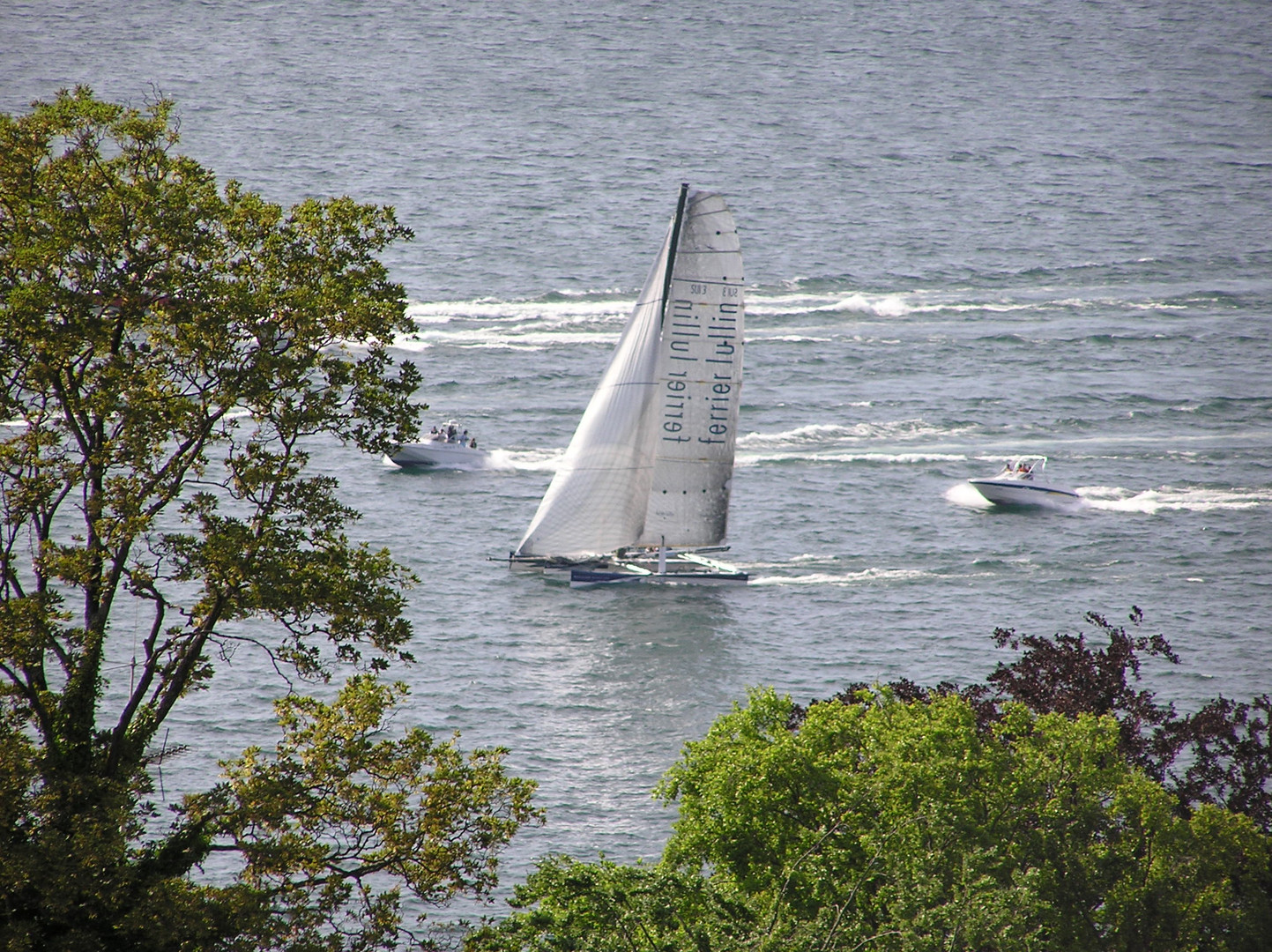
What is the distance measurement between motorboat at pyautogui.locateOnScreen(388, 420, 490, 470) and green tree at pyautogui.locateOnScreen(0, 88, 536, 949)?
6453 cm

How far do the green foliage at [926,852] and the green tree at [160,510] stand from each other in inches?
146

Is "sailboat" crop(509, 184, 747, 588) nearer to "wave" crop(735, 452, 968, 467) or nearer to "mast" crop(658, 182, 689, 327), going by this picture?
"mast" crop(658, 182, 689, 327)

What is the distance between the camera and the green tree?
20.1m

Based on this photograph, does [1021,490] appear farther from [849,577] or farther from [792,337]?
[792,337]

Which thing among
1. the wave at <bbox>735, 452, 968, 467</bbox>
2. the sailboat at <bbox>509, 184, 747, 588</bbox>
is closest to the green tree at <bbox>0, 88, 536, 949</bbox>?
the sailboat at <bbox>509, 184, 747, 588</bbox>

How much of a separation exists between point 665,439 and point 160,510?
49020mm

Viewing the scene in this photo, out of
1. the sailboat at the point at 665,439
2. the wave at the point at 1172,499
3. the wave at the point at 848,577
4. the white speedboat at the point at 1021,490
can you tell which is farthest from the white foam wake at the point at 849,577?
the wave at the point at 1172,499

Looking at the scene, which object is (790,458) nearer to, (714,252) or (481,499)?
(481,499)

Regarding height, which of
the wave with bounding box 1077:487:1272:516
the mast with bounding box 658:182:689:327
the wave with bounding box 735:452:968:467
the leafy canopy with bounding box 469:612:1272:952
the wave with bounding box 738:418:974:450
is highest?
the mast with bounding box 658:182:689:327

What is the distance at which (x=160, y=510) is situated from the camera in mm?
21875

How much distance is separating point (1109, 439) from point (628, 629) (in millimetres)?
46203

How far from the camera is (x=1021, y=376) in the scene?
110000 mm

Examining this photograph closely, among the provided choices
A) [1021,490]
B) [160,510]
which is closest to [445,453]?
[1021,490]

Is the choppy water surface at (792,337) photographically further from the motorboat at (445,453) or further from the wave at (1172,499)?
→ the motorboat at (445,453)
